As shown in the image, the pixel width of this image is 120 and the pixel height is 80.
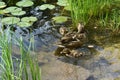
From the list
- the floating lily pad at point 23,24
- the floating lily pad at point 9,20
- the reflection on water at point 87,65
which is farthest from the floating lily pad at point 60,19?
the reflection on water at point 87,65

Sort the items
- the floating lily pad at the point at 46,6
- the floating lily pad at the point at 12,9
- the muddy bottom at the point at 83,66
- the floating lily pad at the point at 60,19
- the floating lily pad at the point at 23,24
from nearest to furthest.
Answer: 1. the muddy bottom at the point at 83,66
2. the floating lily pad at the point at 23,24
3. the floating lily pad at the point at 60,19
4. the floating lily pad at the point at 12,9
5. the floating lily pad at the point at 46,6

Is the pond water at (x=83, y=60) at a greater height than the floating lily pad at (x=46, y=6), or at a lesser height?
lesser

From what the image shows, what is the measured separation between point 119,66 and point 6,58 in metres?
1.37

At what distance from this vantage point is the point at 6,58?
1.89 metres

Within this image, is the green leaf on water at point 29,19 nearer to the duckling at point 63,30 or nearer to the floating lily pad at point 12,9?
the floating lily pad at point 12,9

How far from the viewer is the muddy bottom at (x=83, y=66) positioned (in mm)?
2668

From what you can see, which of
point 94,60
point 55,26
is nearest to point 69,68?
point 94,60

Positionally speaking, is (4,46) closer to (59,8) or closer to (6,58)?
(6,58)

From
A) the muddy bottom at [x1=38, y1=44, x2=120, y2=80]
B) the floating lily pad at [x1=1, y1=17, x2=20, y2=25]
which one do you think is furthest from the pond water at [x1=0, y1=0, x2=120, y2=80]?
the floating lily pad at [x1=1, y1=17, x2=20, y2=25]

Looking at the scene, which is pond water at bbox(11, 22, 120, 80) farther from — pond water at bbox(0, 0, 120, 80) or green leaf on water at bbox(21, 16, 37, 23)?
green leaf on water at bbox(21, 16, 37, 23)

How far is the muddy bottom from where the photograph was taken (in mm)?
2668

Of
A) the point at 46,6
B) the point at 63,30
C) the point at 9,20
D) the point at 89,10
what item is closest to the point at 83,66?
the point at 63,30

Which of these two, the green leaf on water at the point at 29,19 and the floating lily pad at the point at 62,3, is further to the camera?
the floating lily pad at the point at 62,3

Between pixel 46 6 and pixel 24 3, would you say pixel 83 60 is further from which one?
pixel 24 3
